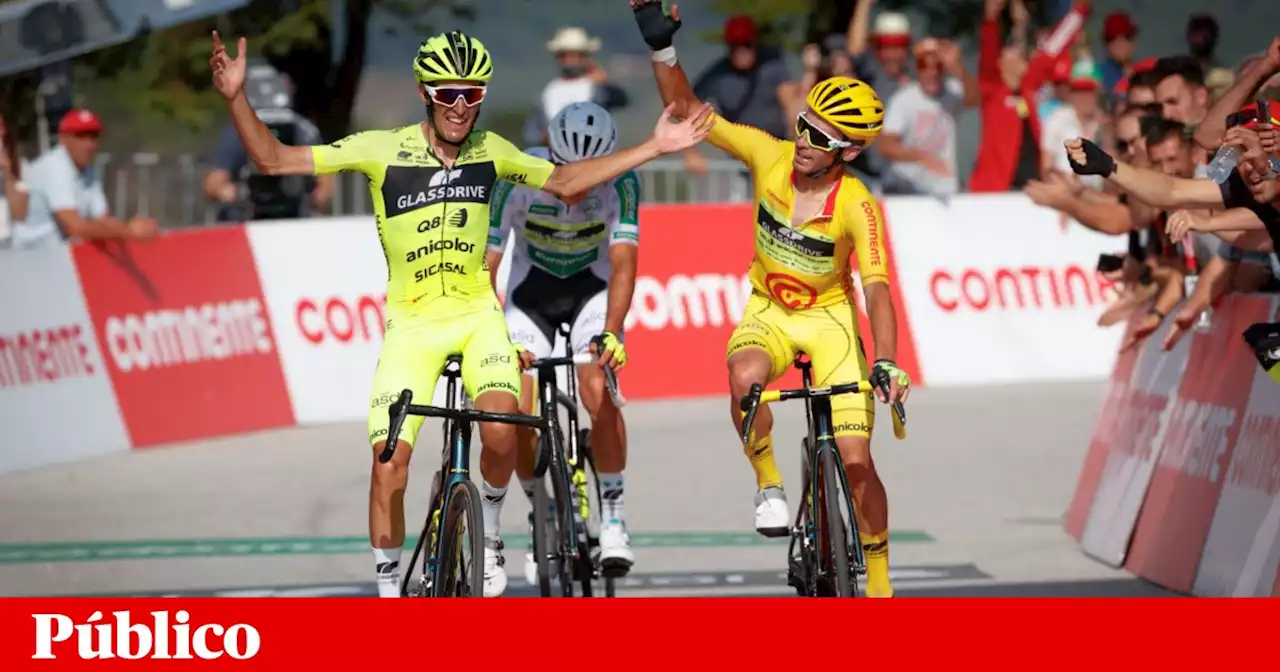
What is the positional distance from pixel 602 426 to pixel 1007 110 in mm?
11264

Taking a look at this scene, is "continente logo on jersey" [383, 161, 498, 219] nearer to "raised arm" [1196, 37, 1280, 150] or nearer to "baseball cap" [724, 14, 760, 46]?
"raised arm" [1196, 37, 1280, 150]

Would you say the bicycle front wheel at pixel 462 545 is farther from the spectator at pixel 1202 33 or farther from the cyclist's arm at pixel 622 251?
the spectator at pixel 1202 33

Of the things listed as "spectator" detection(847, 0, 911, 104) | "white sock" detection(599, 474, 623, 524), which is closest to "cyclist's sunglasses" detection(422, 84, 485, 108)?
"white sock" detection(599, 474, 623, 524)

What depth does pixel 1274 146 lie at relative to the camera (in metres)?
8.02

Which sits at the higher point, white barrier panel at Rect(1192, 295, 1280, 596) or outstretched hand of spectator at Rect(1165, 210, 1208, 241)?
outstretched hand of spectator at Rect(1165, 210, 1208, 241)

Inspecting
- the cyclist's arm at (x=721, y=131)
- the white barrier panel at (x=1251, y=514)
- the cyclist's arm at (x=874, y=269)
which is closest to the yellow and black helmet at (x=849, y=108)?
the cyclist's arm at (x=874, y=269)

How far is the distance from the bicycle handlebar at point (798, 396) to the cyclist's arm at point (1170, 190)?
4.04 feet

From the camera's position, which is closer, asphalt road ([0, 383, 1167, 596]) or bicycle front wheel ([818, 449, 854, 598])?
bicycle front wheel ([818, 449, 854, 598])

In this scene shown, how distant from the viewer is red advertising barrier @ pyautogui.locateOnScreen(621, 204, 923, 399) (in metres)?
18.4

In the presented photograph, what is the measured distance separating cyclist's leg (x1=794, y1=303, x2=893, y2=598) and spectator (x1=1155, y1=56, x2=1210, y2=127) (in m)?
3.40

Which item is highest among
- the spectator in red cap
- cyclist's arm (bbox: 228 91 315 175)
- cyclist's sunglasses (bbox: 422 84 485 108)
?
the spectator in red cap

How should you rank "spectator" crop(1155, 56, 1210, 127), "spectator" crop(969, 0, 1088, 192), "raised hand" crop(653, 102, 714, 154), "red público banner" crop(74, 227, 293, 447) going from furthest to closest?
"spectator" crop(969, 0, 1088, 192) → "red público banner" crop(74, 227, 293, 447) → "spectator" crop(1155, 56, 1210, 127) → "raised hand" crop(653, 102, 714, 154)

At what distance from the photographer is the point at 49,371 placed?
15.0 metres

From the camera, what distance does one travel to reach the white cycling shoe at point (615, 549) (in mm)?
9492
